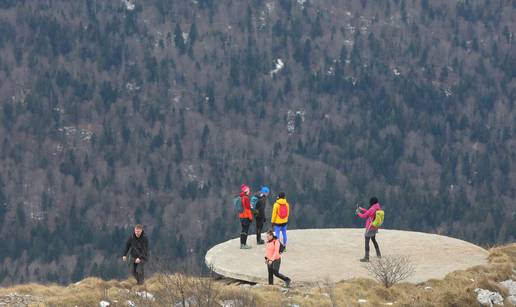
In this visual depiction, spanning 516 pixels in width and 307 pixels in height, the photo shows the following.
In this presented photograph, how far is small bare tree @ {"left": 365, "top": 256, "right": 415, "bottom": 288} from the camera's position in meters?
25.0

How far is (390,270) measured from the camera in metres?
25.0

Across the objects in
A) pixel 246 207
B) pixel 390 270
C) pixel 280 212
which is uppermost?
pixel 280 212

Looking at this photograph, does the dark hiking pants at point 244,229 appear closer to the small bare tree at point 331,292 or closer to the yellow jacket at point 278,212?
the yellow jacket at point 278,212

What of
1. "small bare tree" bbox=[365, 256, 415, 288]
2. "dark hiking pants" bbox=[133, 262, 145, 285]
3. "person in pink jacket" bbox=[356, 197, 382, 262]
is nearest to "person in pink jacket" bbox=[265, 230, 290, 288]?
"small bare tree" bbox=[365, 256, 415, 288]

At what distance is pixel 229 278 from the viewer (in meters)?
28.2

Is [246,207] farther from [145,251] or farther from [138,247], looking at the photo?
[138,247]

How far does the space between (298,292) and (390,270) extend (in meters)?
2.60

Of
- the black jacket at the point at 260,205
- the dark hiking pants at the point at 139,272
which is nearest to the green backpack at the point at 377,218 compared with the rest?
the black jacket at the point at 260,205

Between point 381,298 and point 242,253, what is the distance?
7.10m

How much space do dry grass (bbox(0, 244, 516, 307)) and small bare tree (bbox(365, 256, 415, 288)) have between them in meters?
0.27

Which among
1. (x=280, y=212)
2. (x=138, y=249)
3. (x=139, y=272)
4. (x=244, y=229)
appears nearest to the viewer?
(x=138, y=249)

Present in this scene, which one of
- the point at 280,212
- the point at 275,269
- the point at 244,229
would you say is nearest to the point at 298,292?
the point at 275,269

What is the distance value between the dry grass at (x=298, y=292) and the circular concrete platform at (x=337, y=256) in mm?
1077

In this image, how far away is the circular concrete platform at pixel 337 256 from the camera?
2723 cm
